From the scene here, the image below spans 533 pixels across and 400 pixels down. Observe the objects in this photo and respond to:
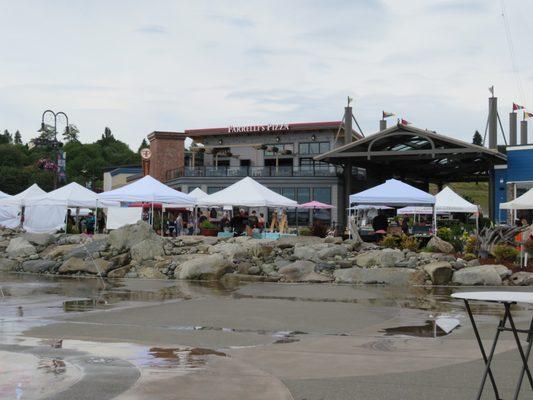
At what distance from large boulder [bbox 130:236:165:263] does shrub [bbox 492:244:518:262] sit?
33.9ft

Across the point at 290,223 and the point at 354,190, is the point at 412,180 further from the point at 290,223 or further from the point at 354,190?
the point at 290,223

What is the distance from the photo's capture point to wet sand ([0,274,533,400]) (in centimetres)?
627

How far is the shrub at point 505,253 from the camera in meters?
19.4

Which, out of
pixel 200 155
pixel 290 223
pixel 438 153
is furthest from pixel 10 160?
pixel 438 153

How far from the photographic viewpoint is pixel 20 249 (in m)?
24.7

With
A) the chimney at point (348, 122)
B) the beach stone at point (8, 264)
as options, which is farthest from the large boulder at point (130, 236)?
the chimney at point (348, 122)

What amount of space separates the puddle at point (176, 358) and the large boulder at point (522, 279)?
1121 centimetres

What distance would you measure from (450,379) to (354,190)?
159 ft

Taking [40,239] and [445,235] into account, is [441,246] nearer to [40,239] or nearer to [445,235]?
[445,235]

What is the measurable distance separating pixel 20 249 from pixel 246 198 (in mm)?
9095

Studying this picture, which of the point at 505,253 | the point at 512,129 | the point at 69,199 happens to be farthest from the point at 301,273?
the point at 512,129

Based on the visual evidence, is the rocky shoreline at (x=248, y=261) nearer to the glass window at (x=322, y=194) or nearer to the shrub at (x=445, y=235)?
the shrub at (x=445, y=235)

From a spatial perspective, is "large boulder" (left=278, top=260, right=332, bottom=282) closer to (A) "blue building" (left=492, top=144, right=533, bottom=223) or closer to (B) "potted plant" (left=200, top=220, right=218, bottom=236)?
(B) "potted plant" (left=200, top=220, right=218, bottom=236)

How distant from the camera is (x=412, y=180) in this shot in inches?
2466
